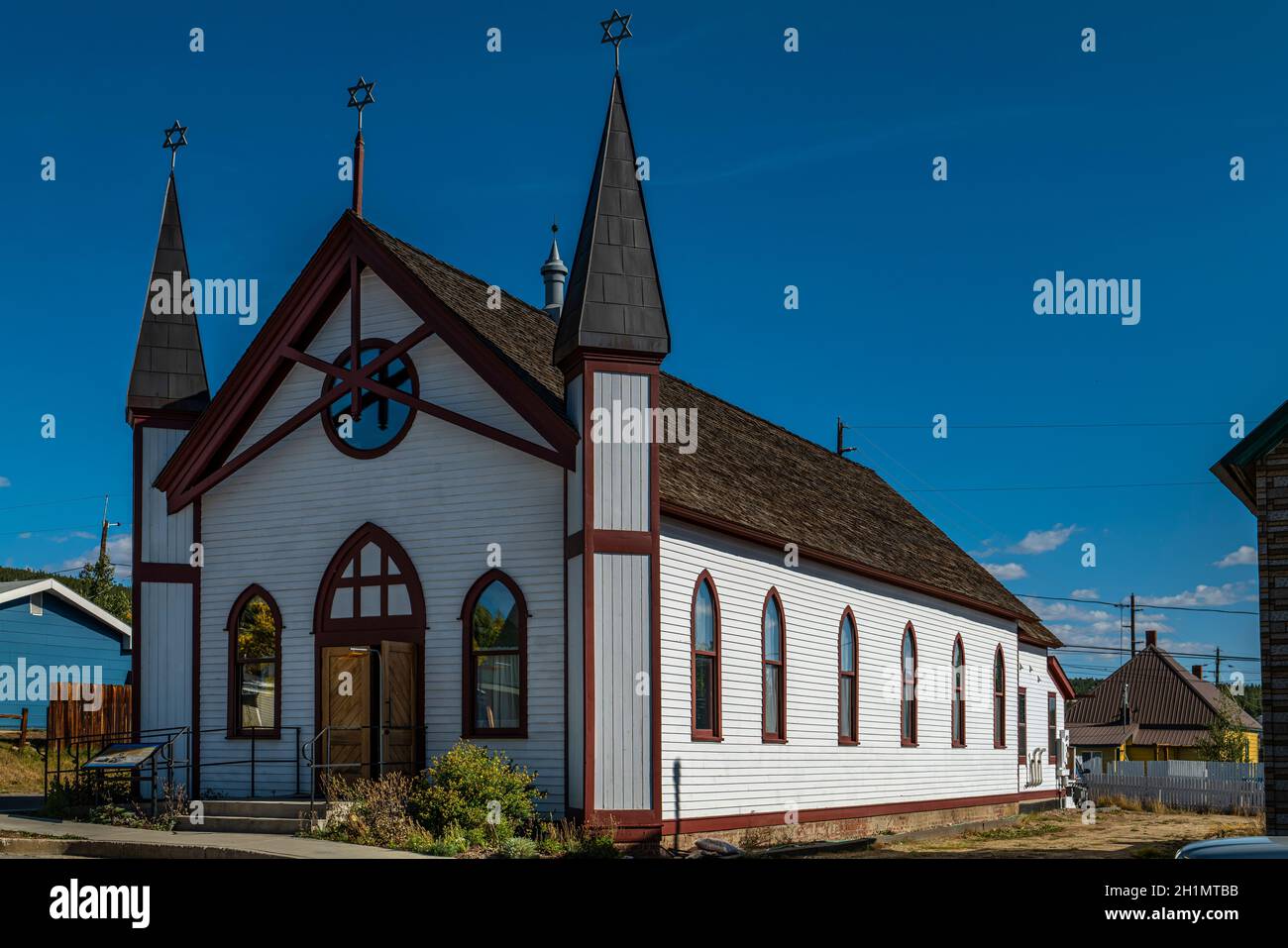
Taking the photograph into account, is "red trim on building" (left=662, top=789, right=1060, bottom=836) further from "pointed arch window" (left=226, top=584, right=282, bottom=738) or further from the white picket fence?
the white picket fence

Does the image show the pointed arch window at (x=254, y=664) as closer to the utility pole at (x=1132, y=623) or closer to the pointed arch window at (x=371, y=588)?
the pointed arch window at (x=371, y=588)

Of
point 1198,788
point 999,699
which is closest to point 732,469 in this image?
point 999,699

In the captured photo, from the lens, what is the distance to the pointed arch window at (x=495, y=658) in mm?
20578

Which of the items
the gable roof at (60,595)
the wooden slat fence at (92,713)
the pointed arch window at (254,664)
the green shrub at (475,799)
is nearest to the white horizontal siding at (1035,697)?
the green shrub at (475,799)

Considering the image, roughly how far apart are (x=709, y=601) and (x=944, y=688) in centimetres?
1142

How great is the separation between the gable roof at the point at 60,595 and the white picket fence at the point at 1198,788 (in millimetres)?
33742

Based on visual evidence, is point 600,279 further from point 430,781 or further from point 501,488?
point 430,781

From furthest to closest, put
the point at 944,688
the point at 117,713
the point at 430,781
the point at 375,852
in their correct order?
the point at 117,713, the point at 944,688, the point at 430,781, the point at 375,852

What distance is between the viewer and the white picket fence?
42.9 metres

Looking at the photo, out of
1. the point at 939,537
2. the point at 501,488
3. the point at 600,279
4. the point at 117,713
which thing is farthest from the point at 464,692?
the point at 117,713

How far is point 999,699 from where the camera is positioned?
35.4 meters

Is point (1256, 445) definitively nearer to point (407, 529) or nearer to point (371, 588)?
point (407, 529)
